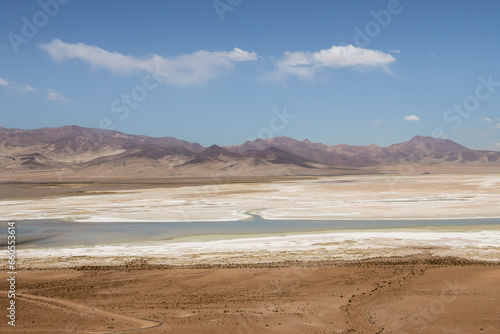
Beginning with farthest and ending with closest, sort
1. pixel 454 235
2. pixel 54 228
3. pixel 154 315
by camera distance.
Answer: pixel 54 228
pixel 454 235
pixel 154 315

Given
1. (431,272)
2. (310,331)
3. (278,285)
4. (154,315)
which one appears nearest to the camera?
(310,331)

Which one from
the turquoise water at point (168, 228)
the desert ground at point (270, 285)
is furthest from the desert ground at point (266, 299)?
the turquoise water at point (168, 228)

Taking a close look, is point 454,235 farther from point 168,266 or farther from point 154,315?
point 154,315

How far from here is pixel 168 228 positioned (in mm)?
25172

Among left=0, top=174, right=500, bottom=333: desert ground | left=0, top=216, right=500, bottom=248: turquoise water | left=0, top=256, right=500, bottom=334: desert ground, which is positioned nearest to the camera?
left=0, top=256, right=500, bottom=334: desert ground

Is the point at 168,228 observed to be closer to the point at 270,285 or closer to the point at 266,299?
the point at 270,285

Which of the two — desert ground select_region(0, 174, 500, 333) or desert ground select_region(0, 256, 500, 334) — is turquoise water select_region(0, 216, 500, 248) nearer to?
desert ground select_region(0, 174, 500, 333)

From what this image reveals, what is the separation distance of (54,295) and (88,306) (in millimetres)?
1474

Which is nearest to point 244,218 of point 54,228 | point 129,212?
point 129,212

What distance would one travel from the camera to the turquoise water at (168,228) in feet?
69.9

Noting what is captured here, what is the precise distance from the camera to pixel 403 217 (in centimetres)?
2867

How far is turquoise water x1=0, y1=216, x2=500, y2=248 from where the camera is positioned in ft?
69.9

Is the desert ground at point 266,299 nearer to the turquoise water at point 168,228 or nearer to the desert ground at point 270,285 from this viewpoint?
the desert ground at point 270,285

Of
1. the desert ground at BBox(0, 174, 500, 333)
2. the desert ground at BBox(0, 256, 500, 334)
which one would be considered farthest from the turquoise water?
the desert ground at BBox(0, 256, 500, 334)
